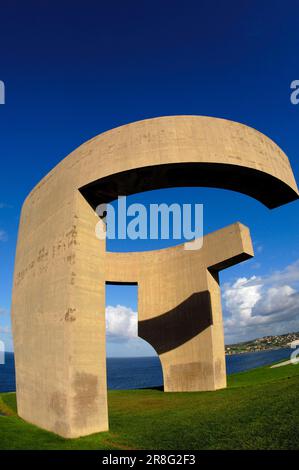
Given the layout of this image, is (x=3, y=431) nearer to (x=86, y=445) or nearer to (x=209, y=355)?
(x=86, y=445)

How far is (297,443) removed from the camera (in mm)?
5668

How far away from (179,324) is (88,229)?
12907mm

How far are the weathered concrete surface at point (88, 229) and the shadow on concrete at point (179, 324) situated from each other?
9.97 m

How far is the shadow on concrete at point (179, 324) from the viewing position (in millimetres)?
18859

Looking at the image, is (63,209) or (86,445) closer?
(86,445)

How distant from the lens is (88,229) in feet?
29.8

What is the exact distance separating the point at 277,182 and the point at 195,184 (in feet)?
7.94

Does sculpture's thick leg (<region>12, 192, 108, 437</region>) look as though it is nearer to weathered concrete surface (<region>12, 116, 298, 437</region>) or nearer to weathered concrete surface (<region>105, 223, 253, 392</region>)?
weathered concrete surface (<region>12, 116, 298, 437</region>)

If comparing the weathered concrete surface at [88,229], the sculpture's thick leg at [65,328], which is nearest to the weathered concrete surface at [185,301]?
the weathered concrete surface at [88,229]

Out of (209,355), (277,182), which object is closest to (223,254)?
(209,355)

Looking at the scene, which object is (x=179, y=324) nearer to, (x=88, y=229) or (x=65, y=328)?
(x=88, y=229)

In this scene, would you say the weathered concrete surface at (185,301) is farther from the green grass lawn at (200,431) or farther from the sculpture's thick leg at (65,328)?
the sculpture's thick leg at (65,328)

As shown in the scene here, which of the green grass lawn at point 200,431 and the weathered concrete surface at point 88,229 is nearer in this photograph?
the green grass lawn at point 200,431
